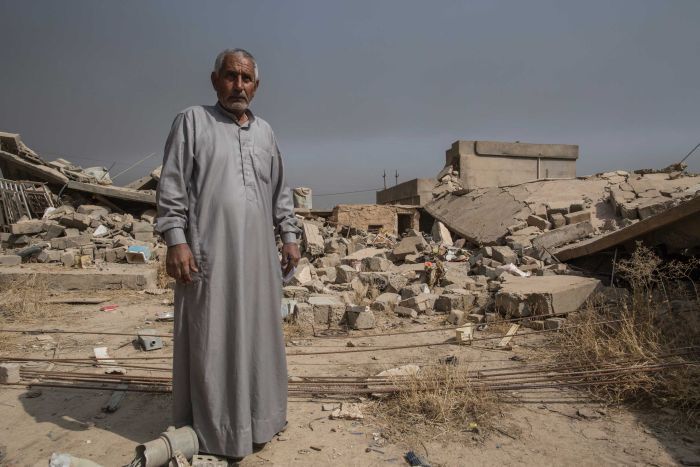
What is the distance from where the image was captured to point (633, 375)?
304 centimetres

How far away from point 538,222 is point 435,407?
Result: 8.05 meters

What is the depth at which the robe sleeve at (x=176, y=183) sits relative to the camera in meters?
2.27

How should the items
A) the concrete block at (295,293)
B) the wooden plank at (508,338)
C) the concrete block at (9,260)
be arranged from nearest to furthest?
the wooden plank at (508,338), the concrete block at (295,293), the concrete block at (9,260)

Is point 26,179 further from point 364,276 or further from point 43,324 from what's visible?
point 364,276

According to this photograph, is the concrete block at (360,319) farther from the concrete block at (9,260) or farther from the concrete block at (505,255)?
the concrete block at (9,260)

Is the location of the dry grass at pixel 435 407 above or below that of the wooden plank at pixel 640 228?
below

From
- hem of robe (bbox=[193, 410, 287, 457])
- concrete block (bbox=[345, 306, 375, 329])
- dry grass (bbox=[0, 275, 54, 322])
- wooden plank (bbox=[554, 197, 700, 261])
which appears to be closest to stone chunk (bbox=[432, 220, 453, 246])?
wooden plank (bbox=[554, 197, 700, 261])

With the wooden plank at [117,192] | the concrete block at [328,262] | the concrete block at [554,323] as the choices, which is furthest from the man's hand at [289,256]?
the wooden plank at [117,192]

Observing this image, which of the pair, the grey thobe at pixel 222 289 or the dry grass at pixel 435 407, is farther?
the dry grass at pixel 435 407

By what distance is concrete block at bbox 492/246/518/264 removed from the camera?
809 cm

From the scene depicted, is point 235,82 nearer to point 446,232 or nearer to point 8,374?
point 8,374

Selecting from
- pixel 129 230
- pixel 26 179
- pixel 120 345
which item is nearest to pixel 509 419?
pixel 120 345

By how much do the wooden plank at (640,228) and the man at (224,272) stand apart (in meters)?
4.71

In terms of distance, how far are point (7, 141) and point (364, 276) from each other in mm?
12955
